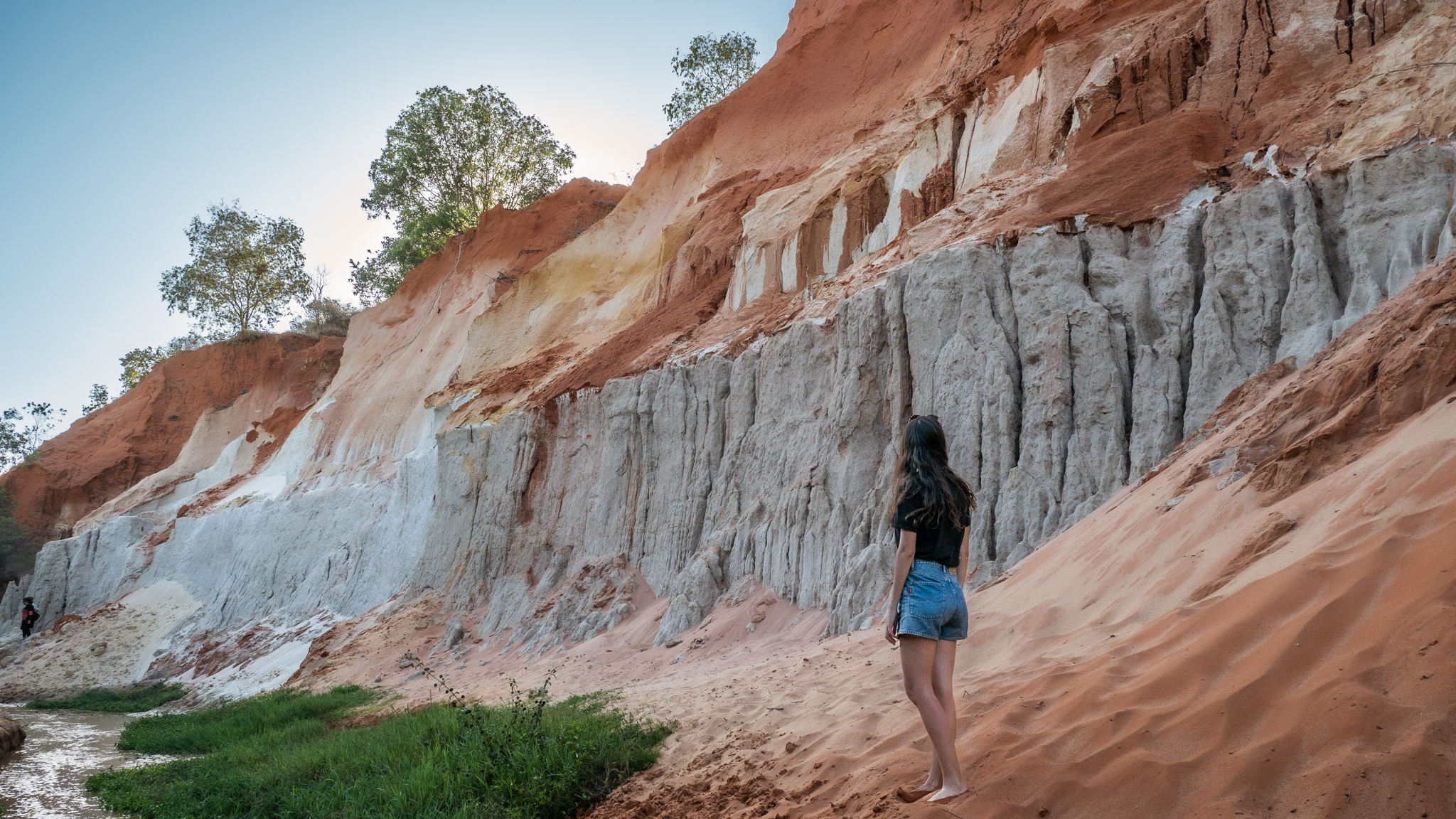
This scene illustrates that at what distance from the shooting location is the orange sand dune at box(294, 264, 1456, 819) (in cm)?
283

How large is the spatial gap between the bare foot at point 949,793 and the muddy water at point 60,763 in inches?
346

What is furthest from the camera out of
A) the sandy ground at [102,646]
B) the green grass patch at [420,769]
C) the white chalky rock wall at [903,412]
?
the sandy ground at [102,646]

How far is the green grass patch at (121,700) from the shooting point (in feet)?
59.5

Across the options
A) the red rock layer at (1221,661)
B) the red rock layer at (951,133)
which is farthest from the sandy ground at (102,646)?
the red rock layer at (1221,661)

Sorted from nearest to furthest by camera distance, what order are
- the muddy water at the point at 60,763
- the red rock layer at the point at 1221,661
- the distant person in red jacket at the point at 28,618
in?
the red rock layer at the point at 1221,661, the muddy water at the point at 60,763, the distant person in red jacket at the point at 28,618

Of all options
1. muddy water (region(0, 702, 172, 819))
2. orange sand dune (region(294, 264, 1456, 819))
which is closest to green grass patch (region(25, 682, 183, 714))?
muddy water (region(0, 702, 172, 819))

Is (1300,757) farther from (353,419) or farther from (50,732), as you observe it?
(353,419)

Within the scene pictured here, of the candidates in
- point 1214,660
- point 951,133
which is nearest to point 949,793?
point 1214,660

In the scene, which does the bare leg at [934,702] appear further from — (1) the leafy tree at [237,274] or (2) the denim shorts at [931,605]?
(1) the leafy tree at [237,274]

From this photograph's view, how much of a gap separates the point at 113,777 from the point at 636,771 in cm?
772

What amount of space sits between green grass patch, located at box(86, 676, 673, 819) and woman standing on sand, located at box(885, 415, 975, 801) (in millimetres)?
2738

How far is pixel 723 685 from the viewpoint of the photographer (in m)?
7.77

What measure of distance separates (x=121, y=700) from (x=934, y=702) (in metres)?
21.8

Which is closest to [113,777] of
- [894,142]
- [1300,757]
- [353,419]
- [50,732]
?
[50,732]
